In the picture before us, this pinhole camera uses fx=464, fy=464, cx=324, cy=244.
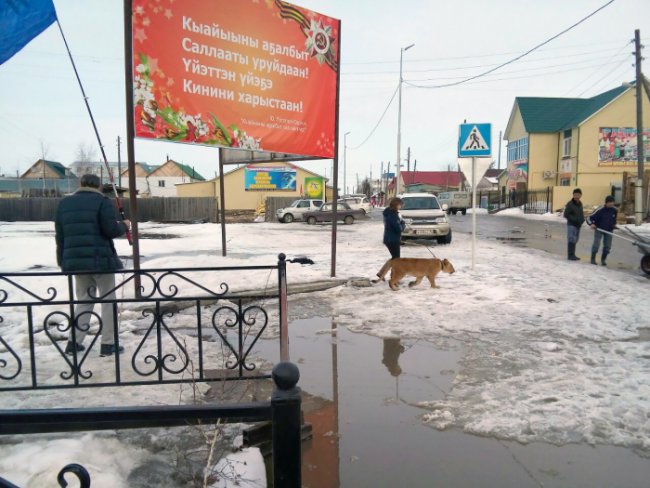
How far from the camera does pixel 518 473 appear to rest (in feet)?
9.19

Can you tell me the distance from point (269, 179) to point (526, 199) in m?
23.8

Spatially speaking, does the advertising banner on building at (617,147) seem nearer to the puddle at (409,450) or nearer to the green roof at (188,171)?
the puddle at (409,450)

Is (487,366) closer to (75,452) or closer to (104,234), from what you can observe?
(75,452)

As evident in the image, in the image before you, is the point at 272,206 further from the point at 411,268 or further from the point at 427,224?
the point at 411,268

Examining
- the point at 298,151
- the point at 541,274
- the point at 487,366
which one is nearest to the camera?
the point at 487,366

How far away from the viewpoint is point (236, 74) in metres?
7.48

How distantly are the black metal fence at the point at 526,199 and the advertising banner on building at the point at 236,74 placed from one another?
97.5 feet

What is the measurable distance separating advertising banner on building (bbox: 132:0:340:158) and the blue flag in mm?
2264

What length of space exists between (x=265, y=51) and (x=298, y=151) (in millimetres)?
1781

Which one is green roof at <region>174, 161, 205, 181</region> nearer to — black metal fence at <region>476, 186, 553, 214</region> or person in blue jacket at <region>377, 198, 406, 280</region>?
black metal fence at <region>476, 186, 553, 214</region>

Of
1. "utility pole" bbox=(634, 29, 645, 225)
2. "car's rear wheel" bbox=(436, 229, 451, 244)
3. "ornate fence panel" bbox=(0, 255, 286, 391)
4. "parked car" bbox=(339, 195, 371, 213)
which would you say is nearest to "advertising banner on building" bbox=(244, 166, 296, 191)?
"parked car" bbox=(339, 195, 371, 213)

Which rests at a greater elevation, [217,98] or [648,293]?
[217,98]

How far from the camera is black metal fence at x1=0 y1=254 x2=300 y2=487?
158cm

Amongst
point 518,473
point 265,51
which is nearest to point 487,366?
point 518,473
